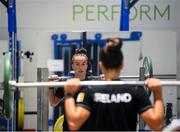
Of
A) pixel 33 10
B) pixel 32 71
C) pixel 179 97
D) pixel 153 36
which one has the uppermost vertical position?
pixel 33 10

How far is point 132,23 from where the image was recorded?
711 cm

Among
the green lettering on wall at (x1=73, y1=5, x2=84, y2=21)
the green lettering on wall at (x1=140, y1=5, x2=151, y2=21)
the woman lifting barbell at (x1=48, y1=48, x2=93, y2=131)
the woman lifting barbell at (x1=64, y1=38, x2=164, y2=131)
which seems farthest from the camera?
the green lettering on wall at (x1=140, y1=5, x2=151, y2=21)

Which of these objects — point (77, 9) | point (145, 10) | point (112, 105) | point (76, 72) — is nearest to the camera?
point (112, 105)

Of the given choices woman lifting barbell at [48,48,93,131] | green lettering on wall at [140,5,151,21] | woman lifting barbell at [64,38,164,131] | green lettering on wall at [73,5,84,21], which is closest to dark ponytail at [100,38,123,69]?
woman lifting barbell at [64,38,164,131]

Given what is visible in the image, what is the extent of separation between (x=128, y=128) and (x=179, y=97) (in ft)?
15.0

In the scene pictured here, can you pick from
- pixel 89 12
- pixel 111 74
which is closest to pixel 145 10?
pixel 89 12

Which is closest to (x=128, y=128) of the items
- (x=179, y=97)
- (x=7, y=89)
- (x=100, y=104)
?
(x=100, y=104)

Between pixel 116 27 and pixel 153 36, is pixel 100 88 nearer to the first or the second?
pixel 153 36

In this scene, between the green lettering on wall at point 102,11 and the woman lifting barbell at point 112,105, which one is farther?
the green lettering on wall at point 102,11

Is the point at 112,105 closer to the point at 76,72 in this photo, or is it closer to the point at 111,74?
the point at 111,74

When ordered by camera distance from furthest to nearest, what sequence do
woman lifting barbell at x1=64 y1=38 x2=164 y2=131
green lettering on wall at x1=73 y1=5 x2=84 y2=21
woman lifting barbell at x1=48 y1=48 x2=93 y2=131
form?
green lettering on wall at x1=73 y1=5 x2=84 y2=21 < woman lifting barbell at x1=48 y1=48 x2=93 y2=131 < woman lifting barbell at x1=64 y1=38 x2=164 y2=131

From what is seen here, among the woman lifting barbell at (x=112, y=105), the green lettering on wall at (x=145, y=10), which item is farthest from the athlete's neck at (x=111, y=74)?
the green lettering on wall at (x=145, y=10)

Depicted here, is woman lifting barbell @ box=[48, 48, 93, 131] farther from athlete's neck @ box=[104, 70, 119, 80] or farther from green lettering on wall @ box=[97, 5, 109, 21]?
green lettering on wall @ box=[97, 5, 109, 21]

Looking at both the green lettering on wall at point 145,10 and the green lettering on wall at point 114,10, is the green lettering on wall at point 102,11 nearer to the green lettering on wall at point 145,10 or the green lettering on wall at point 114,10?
the green lettering on wall at point 114,10
